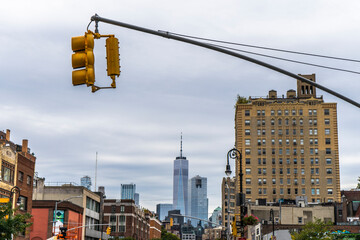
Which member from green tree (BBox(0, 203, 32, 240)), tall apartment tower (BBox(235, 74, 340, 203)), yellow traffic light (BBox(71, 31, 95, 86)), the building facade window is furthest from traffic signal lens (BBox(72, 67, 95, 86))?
tall apartment tower (BBox(235, 74, 340, 203))

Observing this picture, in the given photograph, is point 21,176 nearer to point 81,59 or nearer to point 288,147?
point 81,59

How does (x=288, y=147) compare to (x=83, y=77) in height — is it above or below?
above

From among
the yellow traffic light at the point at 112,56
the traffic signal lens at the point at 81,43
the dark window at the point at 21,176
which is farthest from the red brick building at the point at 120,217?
the traffic signal lens at the point at 81,43

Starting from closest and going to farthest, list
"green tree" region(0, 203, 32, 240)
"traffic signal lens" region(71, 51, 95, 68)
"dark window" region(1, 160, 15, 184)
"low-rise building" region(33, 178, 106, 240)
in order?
1. "traffic signal lens" region(71, 51, 95, 68)
2. "green tree" region(0, 203, 32, 240)
3. "dark window" region(1, 160, 15, 184)
4. "low-rise building" region(33, 178, 106, 240)

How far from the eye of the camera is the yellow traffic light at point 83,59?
11352 millimetres

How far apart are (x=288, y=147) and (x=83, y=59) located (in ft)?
508

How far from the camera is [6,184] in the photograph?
62.8 m

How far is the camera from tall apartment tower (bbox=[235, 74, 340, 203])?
156 meters

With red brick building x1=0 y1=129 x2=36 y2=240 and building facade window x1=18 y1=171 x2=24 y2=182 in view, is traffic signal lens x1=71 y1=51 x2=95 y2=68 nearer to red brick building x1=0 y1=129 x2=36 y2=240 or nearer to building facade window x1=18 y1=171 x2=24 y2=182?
red brick building x1=0 y1=129 x2=36 y2=240

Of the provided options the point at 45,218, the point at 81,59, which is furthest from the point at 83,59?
the point at 45,218

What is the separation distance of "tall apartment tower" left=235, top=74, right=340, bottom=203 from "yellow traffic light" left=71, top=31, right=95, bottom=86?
146626 mm

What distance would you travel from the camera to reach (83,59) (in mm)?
11445

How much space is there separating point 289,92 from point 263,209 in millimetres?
68291

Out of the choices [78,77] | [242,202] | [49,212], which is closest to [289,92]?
[49,212]
